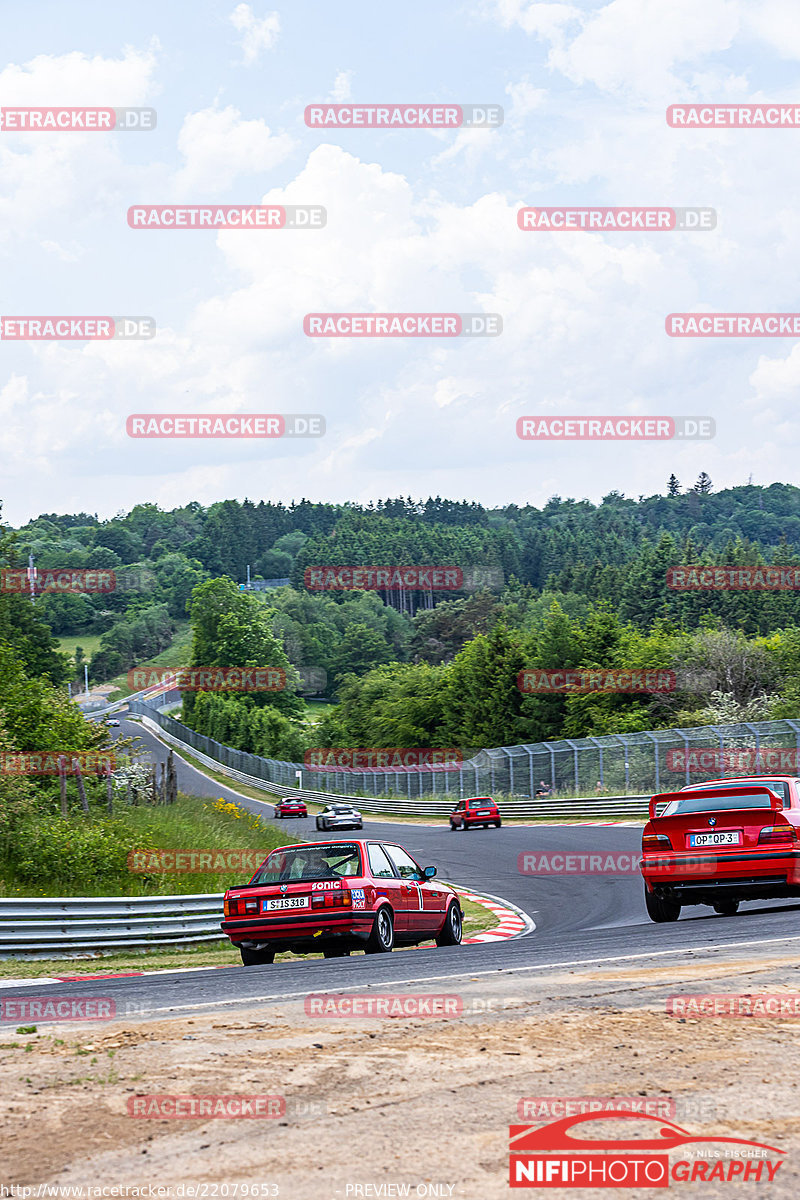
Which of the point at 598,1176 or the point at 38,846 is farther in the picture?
the point at 38,846

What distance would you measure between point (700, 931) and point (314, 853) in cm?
387

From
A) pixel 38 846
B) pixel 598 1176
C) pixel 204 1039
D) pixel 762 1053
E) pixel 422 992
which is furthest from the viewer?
pixel 38 846

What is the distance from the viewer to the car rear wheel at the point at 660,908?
13.1m

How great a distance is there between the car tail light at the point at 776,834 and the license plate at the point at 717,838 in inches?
9.3

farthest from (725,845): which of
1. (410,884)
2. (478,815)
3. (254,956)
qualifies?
(478,815)

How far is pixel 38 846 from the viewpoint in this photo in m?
15.8

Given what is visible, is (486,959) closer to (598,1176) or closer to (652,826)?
(652,826)

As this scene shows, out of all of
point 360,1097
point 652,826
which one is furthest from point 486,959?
point 360,1097

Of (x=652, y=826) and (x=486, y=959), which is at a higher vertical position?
(x=652, y=826)
